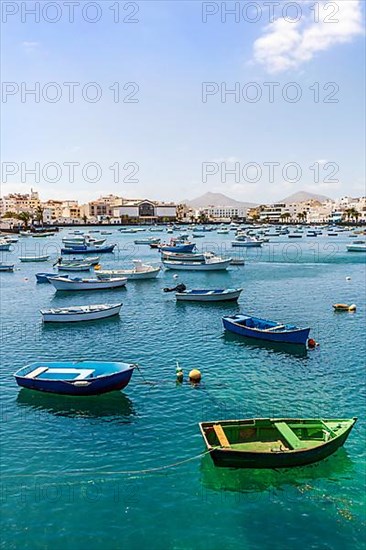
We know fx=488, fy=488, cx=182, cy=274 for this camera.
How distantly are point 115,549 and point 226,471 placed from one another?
15.4ft

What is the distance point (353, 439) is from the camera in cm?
1820

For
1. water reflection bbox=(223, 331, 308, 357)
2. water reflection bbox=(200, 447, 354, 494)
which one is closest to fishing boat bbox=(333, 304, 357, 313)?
water reflection bbox=(223, 331, 308, 357)

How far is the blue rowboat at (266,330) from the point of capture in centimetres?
3023

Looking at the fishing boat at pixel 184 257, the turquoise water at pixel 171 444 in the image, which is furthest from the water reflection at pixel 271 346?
the fishing boat at pixel 184 257

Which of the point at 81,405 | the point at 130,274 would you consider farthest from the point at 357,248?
the point at 81,405

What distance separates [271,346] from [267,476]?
15076 mm

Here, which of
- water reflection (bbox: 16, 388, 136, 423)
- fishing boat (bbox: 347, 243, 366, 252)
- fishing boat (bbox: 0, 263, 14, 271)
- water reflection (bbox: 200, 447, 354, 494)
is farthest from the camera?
fishing boat (bbox: 347, 243, 366, 252)

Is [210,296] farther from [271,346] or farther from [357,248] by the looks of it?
[357,248]

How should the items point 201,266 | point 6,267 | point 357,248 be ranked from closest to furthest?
1. point 201,266
2. point 6,267
3. point 357,248

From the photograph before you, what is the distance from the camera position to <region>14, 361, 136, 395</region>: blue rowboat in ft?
70.8

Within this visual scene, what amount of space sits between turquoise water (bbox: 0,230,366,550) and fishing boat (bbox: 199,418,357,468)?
16.0 inches

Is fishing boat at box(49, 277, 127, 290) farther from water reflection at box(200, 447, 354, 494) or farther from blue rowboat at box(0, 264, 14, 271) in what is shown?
water reflection at box(200, 447, 354, 494)

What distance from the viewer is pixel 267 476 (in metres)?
15.8

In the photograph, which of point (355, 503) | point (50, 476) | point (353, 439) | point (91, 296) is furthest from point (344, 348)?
point (91, 296)
